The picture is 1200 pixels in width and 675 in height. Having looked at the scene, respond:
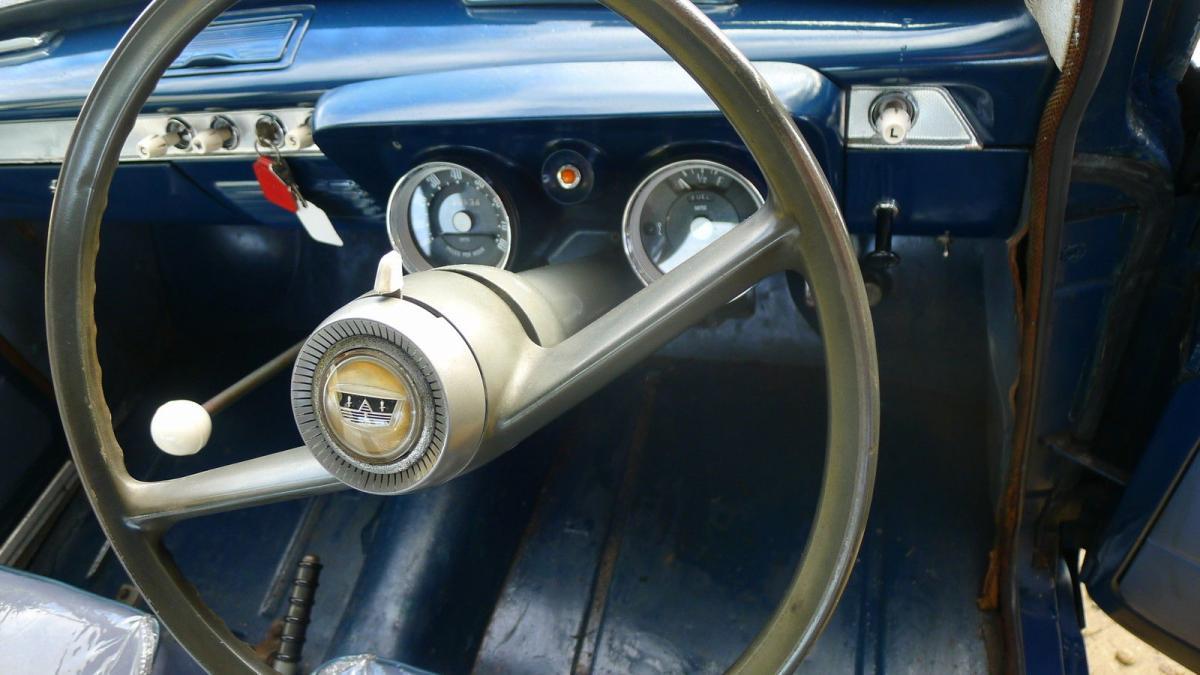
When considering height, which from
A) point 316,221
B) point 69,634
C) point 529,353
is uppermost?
point 529,353

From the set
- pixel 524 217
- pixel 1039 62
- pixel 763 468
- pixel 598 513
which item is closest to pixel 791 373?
pixel 763 468

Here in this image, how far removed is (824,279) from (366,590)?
123cm

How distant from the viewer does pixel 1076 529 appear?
1526 mm

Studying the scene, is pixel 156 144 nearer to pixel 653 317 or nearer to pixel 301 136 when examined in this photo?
pixel 301 136

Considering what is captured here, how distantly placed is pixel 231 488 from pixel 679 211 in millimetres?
711

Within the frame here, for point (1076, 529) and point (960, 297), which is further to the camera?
point (960, 297)

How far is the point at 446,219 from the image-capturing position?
146 cm

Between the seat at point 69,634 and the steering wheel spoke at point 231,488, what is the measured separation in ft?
0.68

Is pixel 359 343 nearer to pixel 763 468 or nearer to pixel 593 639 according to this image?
pixel 593 639

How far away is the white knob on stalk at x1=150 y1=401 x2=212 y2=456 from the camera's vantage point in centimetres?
99

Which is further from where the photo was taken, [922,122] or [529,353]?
[922,122]

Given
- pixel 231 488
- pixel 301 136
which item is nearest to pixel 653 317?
pixel 231 488

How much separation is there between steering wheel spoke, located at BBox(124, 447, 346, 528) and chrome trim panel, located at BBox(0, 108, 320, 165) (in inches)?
23.9

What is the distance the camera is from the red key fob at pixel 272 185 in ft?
4.87
